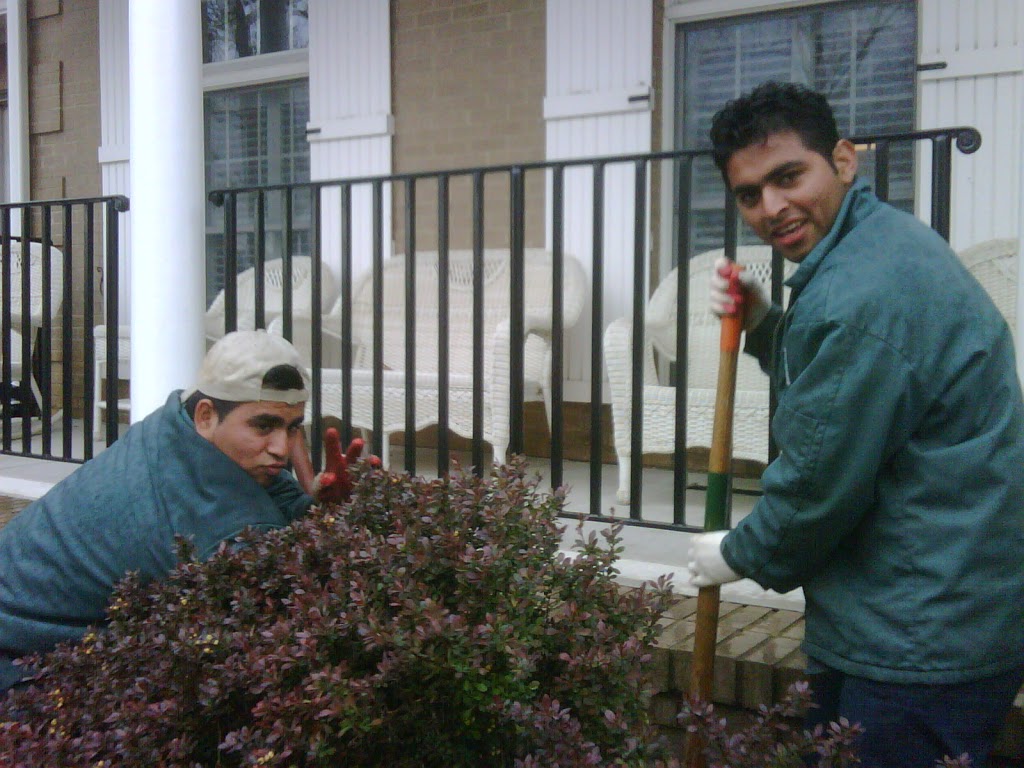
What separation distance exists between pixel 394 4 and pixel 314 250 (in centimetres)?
282

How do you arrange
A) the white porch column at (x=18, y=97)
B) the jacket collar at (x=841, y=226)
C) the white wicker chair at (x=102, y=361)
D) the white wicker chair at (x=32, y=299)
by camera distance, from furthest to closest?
the white porch column at (x=18, y=97) < the white wicker chair at (x=32, y=299) < the white wicker chair at (x=102, y=361) < the jacket collar at (x=841, y=226)

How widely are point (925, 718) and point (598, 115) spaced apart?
437cm

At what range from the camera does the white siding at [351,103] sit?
20.5 feet

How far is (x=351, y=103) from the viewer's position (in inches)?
251

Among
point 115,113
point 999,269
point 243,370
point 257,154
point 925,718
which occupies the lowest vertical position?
point 925,718

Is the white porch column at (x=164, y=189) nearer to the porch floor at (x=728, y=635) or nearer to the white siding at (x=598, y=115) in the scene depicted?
the porch floor at (x=728, y=635)

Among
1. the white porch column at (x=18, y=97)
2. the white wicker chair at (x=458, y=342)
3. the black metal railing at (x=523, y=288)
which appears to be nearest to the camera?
the black metal railing at (x=523, y=288)

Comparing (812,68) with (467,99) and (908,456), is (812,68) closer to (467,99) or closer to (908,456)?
(467,99)

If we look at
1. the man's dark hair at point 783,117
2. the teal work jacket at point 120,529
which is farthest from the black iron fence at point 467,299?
the teal work jacket at point 120,529

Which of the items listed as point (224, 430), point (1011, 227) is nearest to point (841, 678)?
point (224, 430)

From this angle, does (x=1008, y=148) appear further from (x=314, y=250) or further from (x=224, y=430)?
(x=224, y=430)

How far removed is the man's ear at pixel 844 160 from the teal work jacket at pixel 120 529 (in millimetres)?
1382

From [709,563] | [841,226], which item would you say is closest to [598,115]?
[841,226]

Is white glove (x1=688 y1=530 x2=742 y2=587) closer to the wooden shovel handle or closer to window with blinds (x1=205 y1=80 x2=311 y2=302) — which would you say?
the wooden shovel handle
